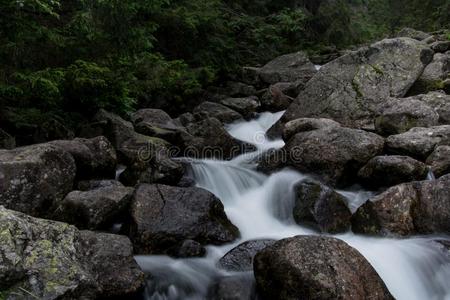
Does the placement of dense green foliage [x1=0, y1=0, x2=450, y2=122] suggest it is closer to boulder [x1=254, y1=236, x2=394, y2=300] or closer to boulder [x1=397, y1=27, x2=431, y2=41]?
boulder [x1=397, y1=27, x2=431, y2=41]

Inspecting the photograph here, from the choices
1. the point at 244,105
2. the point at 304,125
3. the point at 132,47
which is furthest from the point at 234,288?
the point at 244,105

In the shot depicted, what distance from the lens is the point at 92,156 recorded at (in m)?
8.28

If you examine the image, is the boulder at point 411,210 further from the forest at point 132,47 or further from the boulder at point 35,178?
the forest at point 132,47

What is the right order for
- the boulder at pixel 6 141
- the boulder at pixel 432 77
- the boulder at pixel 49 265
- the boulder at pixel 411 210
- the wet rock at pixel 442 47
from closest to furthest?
the boulder at pixel 49 265
the boulder at pixel 411 210
the boulder at pixel 6 141
the boulder at pixel 432 77
the wet rock at pixel 442 47

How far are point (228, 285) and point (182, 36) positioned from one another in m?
10.2

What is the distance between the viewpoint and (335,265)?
214 inches

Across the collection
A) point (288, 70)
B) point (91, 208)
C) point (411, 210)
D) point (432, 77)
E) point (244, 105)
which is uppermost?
point (288, 70)

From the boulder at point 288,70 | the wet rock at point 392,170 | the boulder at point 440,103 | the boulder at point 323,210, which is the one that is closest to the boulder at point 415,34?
the boulder at point 288,70

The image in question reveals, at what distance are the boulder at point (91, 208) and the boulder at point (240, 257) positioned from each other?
181cm

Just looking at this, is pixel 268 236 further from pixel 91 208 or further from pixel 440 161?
pixel 440 161

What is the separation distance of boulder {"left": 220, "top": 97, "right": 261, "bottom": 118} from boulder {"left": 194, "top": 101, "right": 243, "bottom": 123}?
0.34m

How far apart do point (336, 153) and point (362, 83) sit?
14.6ft

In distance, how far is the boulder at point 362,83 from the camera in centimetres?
Result: 1252

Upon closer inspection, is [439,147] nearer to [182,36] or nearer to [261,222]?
[261,222]
